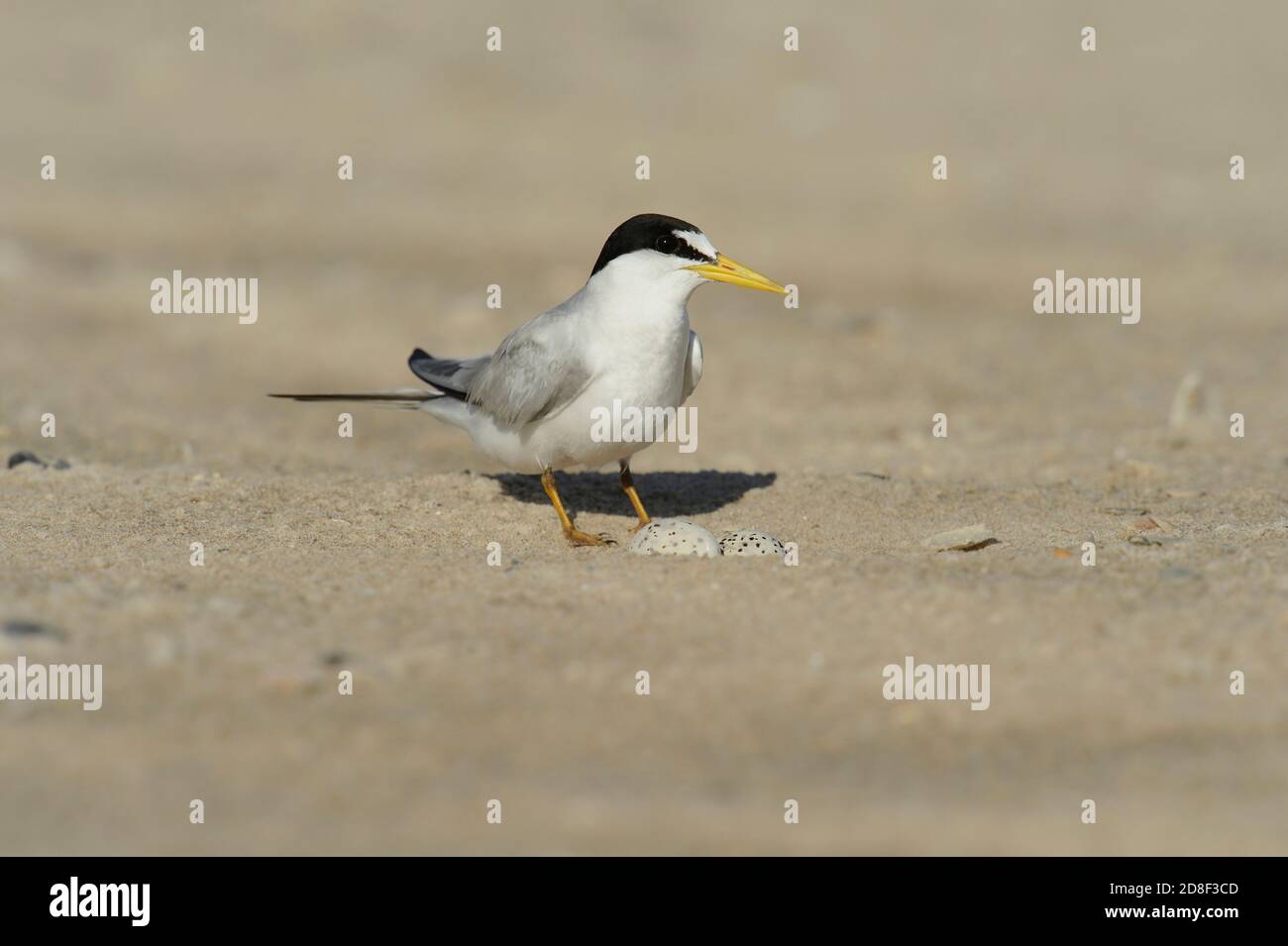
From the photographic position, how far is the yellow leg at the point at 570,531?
5655mm

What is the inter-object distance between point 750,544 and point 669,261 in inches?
43.8

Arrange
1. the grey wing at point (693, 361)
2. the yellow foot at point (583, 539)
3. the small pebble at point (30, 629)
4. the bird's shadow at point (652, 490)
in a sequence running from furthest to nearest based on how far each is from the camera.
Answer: the bird's shadow at point (652, 490) < the grey wing at point (693, 361) < the yellow foot at point (583, 539) < the small pebble at point (30, 629)

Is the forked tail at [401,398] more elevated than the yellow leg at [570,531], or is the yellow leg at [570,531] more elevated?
the forked tail at [401,398]

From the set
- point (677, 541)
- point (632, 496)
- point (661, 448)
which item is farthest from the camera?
point (661, 448)

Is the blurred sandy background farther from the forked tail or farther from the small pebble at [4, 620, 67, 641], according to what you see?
the forked tail

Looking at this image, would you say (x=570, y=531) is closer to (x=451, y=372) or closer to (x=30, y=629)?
(x=451, y=372)

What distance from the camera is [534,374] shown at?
18.4 feet

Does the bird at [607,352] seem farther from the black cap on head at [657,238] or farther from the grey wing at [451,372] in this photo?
the grey wing at [451,372]

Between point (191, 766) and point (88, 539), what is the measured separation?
2169mm

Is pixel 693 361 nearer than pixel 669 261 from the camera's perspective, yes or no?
No

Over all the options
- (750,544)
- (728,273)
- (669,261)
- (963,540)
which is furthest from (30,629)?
(963,540)

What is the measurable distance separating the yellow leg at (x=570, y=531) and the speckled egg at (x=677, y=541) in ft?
0.90

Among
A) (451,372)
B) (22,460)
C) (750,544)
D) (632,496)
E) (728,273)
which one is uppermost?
(728,273)

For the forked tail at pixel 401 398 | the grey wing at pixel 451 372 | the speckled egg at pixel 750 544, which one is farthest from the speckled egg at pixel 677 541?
the forked tail at pixel 401 398
